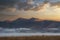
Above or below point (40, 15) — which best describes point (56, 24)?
below

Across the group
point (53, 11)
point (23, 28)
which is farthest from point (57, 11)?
point (23, 28)

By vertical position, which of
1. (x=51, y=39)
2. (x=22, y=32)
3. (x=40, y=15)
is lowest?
(x=51, y=39)

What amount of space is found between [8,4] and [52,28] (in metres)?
0.58

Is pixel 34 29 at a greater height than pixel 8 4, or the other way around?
pixel 8 4

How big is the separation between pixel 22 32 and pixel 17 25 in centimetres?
10

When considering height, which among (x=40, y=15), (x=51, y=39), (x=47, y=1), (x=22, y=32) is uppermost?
(x=47, y=1)

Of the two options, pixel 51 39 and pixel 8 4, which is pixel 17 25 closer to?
pixel 8 4

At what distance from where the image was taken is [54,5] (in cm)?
180

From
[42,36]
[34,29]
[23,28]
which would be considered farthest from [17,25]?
[42,36]

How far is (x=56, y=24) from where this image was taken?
5.89 feet

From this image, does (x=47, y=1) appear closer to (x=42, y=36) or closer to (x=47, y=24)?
(x=47, y=24)

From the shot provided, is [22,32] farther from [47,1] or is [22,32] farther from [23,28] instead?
[47,1]

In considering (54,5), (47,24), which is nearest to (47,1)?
(54,5)

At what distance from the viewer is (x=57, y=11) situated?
1.79m
